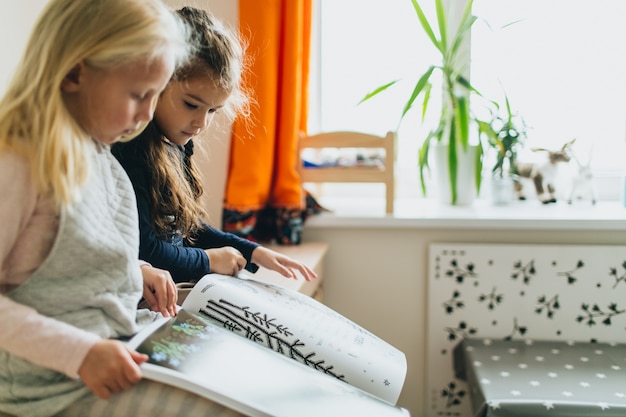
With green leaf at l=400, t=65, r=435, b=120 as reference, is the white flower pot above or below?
below

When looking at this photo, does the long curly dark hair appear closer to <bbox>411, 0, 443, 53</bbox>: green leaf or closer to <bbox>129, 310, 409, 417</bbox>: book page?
<bbox>129, 310, 409, 417</bbox>: book page

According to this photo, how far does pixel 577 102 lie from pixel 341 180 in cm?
82

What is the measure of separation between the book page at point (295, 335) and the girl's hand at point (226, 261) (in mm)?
80

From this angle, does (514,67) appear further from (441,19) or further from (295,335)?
(295,335)

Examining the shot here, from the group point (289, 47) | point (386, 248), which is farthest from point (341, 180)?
point (289, 47)

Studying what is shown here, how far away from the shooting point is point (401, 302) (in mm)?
1759

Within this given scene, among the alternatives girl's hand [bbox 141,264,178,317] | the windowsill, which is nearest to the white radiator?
the windowsill

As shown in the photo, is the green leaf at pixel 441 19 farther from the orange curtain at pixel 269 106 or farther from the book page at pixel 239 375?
the book page at pixel 239 375

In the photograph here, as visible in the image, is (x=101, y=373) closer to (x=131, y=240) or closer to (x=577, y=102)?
(x=131, y=240)

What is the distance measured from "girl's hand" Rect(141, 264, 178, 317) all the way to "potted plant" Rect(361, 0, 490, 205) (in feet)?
3.34

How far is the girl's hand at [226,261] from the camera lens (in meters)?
1.01

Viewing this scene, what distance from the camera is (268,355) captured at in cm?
76

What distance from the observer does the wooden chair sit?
1.67 meters

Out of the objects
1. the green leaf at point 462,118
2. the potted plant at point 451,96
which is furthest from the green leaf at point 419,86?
the green leaf at point 462,118
